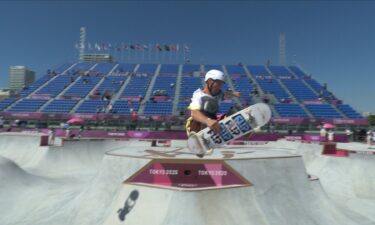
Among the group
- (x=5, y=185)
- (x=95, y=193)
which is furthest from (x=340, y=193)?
(x=5, y=185)

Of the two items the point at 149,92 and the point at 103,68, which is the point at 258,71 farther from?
the point at 103,68

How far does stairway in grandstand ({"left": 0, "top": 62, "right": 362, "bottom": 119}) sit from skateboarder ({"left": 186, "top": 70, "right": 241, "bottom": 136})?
32654 mm

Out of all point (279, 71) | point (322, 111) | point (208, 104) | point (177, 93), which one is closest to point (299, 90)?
point (322, 111)

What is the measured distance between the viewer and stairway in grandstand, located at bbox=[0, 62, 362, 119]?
42.6m

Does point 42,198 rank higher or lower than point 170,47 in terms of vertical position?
lower

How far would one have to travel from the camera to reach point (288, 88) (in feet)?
171

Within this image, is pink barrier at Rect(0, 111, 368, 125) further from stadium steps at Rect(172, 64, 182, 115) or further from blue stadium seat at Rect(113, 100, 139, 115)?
stadium steps at Rect(172, 64, 182, 115)

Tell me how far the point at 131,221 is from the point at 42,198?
196 inches

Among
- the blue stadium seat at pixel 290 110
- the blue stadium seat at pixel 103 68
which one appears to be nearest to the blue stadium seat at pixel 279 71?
the blue stadium seat at pixel 290 110

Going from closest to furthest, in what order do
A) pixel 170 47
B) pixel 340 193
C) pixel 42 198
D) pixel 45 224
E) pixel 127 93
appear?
pixel 45 224
pixel 42 198
pixel 340 193
pixel 127 93
pixel 170 47

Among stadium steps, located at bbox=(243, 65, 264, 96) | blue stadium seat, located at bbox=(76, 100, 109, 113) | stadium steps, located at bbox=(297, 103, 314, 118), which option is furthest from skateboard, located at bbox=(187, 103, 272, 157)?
stadium steps, located at bbox=(243, 65, 264, 96)

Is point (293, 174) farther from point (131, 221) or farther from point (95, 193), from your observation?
point (95, 193)

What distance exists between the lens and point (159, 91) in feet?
158

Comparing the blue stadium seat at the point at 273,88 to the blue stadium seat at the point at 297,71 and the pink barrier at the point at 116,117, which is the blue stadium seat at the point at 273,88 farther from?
the pink barrier at the point at 116,117
